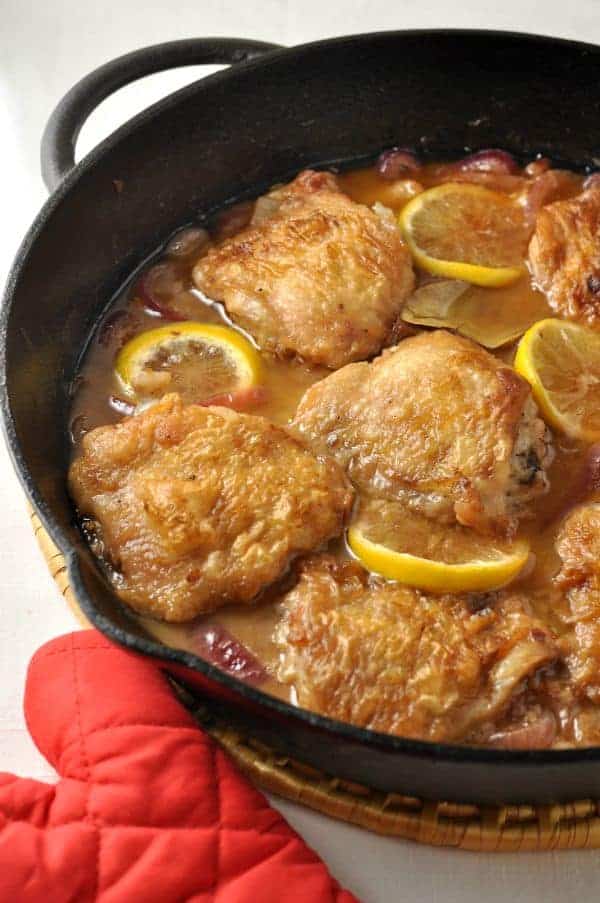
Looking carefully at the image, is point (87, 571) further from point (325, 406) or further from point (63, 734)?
point (325, 406)

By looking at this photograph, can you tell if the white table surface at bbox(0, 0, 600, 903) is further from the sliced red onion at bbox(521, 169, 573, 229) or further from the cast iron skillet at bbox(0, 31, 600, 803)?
the sliced red onion at bbox(521, 169, 573, 229)

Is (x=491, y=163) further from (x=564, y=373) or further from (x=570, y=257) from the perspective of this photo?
(x=564, y=373)

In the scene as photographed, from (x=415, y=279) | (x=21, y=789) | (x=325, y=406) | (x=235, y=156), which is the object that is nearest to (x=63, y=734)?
(x=21, y=789)

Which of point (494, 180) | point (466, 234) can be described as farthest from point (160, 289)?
point (494, 180)

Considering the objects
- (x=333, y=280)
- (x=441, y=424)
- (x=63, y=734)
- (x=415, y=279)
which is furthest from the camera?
(x=415, y=279)

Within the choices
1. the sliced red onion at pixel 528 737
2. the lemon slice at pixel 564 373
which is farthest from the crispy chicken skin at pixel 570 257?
the sliced red onion at pixel 528 737

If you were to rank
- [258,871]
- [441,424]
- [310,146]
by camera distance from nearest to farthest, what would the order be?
1. [258,871]
2. [441,424]
3. [310,146]
